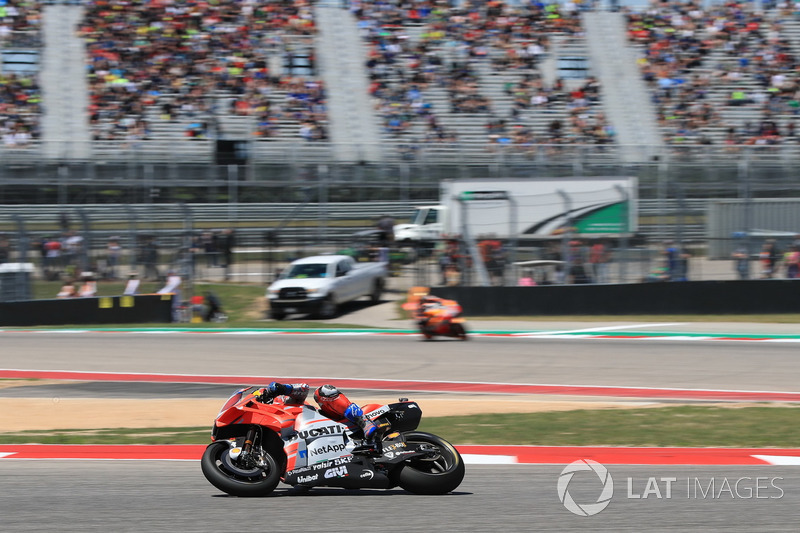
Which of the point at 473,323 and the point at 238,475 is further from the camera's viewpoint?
the point at 473,323

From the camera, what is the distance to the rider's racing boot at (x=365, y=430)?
5785mm

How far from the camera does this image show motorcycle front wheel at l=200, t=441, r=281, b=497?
573 cm

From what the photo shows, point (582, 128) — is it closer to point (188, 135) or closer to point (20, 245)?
point (188, 135)

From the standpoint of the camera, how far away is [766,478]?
643 centimetres

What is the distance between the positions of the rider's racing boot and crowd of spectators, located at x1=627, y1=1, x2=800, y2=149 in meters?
24.9

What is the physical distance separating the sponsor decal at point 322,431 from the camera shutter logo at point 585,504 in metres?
1.44

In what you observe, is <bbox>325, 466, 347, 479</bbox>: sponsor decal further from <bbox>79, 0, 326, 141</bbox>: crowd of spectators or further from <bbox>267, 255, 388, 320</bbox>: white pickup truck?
<bbox>79, 0, 326, 141</bbox>: crowd of spectators

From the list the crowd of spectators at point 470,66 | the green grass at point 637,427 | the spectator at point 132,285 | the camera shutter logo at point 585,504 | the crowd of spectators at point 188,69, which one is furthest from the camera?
the crowd of spectators at point 470,66

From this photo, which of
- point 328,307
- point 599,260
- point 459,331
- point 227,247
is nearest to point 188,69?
point 227,247

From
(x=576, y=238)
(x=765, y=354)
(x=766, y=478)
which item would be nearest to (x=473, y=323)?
(x=576, y=238)

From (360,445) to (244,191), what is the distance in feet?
69.0

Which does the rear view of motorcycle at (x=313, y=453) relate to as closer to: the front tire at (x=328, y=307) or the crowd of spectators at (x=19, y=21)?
the front tire at (x=328, y=307)

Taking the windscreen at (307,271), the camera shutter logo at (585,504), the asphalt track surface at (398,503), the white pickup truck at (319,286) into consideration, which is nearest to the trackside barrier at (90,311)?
the white pickup truck at (319,286)

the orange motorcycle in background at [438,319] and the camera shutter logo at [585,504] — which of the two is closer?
the camera shutter logo at [585,504]
